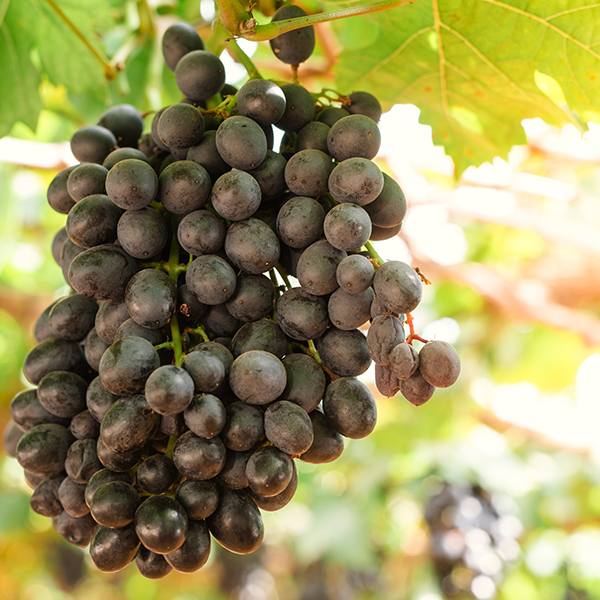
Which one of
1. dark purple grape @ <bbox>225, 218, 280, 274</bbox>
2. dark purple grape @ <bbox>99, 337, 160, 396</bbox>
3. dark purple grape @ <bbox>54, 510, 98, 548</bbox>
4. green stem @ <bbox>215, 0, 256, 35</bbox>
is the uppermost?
green stem @ <bbox>215, 0, 256, 35</bbox>

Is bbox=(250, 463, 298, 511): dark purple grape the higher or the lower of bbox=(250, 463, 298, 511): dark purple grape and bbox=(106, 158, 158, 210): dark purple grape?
the lower

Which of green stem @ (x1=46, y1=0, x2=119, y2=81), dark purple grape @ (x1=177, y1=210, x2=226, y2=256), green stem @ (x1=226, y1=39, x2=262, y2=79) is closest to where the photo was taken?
dark purple grape @ (x1=177, y1=210, x2=226, y2=256)

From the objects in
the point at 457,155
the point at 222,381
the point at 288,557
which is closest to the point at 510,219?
the point at 457,155

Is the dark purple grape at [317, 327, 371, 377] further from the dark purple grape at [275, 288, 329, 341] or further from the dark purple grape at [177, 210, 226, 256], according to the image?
the dark purple grape at [177, 210, 226, 256]

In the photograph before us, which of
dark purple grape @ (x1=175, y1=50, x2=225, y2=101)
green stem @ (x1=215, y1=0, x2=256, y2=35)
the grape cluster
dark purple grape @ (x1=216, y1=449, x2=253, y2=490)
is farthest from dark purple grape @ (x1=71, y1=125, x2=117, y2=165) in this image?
the grape cluster

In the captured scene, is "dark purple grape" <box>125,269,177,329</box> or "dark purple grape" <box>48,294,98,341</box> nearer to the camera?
"dark purple grape" <box>125,269,177,329</box>

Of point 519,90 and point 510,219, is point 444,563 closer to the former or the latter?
point 510,219

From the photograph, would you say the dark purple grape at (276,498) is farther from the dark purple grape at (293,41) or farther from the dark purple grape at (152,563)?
the dark purple grape at (293,41)

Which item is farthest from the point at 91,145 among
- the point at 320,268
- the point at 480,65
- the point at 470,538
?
the point at 470,538

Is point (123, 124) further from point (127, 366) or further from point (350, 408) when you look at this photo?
point (350, 408)
